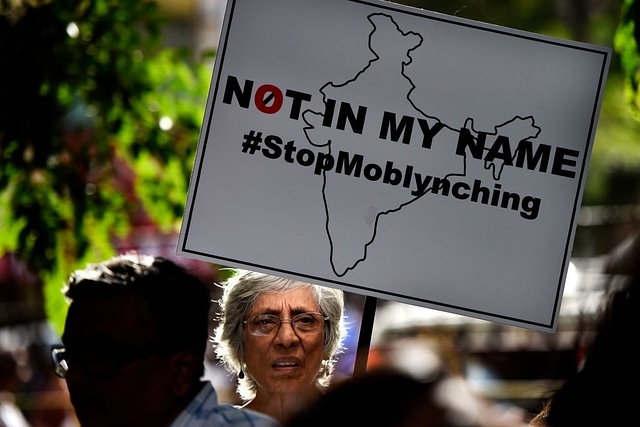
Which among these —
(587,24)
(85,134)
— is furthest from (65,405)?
(587,24)

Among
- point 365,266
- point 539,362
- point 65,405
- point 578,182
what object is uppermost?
point 578,182

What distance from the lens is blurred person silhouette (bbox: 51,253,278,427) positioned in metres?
2.64

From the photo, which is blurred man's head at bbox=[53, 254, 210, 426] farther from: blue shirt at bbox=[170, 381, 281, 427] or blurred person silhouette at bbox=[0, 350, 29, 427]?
blurred person silhouette at bbox=[0, 350, 29, 427]

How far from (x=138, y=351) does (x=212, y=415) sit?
0.24 meters

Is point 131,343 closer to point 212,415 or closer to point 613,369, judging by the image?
point 212,415

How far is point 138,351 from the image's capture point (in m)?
2.68

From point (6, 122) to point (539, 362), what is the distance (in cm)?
623

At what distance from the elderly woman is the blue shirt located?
25 centimetres

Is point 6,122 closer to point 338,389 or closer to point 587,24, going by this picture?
point 338,389

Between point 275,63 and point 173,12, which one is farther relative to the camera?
point 173,12

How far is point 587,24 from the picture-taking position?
17.7 meters

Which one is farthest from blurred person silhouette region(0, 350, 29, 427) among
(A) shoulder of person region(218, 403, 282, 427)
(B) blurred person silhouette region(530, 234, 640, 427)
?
(B) blurred person silhouette region(530, 234, 640, 427)

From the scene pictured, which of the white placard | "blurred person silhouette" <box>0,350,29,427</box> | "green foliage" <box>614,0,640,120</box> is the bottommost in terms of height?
"blurred person silhouette" <box>0,350,29,427</box>

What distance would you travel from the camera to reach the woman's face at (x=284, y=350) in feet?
9.86
